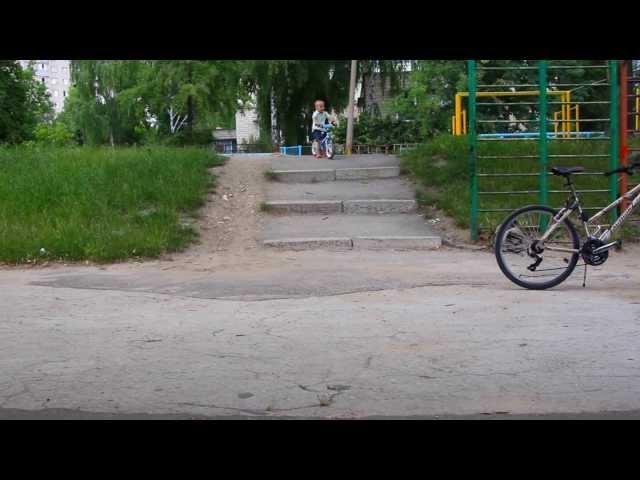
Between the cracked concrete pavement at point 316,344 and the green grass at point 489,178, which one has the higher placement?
the green grass at point 489,178

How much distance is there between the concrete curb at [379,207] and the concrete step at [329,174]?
2.00 m

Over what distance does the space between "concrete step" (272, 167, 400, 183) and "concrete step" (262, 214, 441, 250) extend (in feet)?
7.22

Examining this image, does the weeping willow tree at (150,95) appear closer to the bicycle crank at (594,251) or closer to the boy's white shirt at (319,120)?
the boy's white shirt at (319,120)

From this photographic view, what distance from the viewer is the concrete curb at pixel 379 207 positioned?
505 inches

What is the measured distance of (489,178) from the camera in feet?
42.2

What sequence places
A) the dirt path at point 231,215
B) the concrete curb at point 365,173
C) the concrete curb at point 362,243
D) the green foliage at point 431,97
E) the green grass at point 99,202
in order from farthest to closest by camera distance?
the green foliage at point 431,97
the concrete curb at point 365,173
the concrete curb at point 362,243
the dirt path at point 231,215
the green grass at point 99,202

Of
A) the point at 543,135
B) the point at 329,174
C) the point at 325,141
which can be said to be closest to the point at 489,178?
the point at 543,135

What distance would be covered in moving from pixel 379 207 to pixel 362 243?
2.00m

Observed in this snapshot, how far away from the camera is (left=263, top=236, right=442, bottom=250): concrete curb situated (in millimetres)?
10930

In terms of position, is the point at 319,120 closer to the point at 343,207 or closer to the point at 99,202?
the point at 343,207

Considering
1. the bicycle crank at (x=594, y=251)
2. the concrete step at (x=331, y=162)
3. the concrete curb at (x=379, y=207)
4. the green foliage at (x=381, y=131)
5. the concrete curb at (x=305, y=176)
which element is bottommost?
the bicycle crank at (x=594, y=251)

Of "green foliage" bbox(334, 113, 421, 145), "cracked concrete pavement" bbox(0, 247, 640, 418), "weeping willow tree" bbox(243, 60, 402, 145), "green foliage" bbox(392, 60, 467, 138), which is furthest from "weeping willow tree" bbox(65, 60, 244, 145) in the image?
"cracked concrete pavement" bbox(0, 247, 640, 418)

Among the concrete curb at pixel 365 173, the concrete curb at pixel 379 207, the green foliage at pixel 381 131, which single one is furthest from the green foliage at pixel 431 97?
the concrete curb at pixel 379 207
